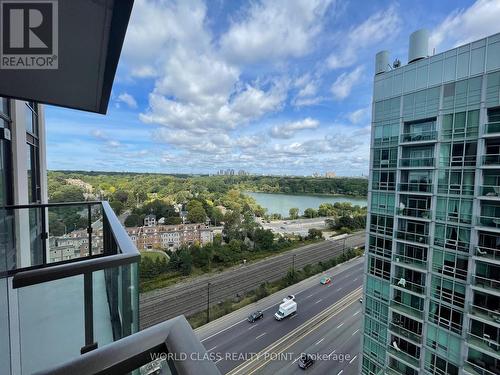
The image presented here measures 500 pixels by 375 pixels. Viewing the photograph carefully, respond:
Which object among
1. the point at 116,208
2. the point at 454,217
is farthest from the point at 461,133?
the point at 116,208

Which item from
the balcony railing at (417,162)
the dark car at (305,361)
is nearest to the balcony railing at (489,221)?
the balcony railing at (417,162)

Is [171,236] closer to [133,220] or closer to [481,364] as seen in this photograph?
[133,220]

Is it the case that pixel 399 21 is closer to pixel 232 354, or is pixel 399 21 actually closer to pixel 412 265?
pixel 412 265

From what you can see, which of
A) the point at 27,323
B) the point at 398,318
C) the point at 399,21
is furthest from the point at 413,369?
the point at 399,21

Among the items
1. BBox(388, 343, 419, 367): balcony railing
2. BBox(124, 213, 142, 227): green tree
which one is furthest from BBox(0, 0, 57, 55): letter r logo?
BBox(124, 213, 142, 227): green tree

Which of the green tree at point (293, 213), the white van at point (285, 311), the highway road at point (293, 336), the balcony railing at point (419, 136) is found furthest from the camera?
the green tree at point (293, 213)

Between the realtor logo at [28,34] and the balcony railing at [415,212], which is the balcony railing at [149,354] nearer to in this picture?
the realtor logo at [28,34]

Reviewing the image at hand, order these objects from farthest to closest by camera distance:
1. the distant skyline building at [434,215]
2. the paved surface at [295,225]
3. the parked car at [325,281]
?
the paved surface at [295,225] < the parked car at [325,281] < the distant skyline building at [434,215]
